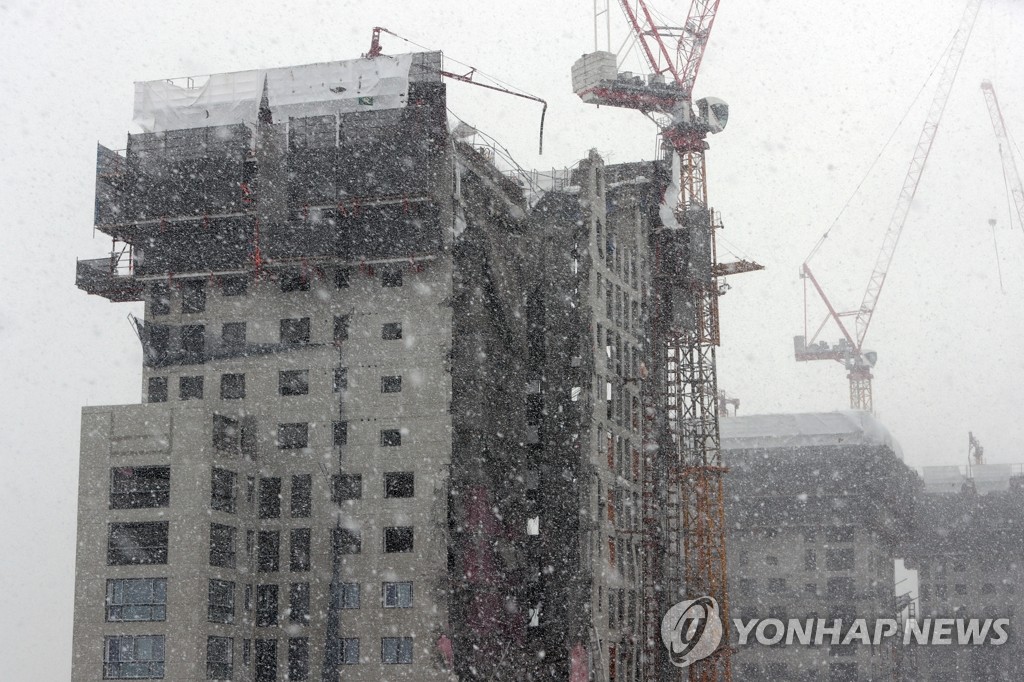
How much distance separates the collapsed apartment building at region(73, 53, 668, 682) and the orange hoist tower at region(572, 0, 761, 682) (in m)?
6.25

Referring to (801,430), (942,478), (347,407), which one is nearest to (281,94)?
(347,407)

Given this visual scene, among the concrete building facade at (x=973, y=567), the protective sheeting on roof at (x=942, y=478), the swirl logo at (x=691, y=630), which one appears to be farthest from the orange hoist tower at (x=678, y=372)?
the protective sheeting on roof at (x=942, y=478)

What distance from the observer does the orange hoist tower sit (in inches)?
2906

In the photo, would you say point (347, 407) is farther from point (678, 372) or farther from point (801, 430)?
point (801, 430)

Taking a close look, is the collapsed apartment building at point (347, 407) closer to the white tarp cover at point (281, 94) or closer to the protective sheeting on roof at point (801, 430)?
the white tarp cover at point (281, 94)

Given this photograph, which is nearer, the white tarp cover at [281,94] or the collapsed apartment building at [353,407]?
the collapsed apartment building at [353,407]

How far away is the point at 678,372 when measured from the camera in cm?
7950

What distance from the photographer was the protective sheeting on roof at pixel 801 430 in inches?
5025

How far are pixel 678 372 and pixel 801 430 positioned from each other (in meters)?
54.9

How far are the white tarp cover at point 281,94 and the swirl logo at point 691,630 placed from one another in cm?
3241

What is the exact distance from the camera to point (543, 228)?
66.4m

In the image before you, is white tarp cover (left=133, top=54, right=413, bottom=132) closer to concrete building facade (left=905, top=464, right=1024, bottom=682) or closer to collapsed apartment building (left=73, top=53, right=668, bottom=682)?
collapsed apartment building (left=73, top=53, right=668, bottom=682)

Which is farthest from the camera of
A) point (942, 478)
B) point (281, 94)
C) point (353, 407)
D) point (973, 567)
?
point (942, 478)

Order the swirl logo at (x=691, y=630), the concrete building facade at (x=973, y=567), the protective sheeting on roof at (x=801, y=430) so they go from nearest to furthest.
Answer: the swirl logo at (x=691, y=630), the protective sheeting on roof at (x=801, y=430), the concrete building facade at (x=973, y=567)
